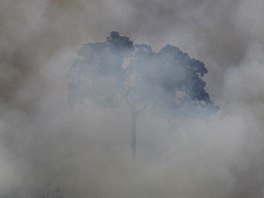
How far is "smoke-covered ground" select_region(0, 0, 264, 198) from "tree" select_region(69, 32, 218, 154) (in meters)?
Result: 3.82

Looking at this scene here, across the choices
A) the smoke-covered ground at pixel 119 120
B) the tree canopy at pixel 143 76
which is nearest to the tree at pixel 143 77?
the tree canopy at pixel 143 76

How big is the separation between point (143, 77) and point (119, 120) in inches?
307

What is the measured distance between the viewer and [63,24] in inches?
1503

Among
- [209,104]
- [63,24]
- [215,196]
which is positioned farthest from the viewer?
[63,24]

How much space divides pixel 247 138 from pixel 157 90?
980 centimetres

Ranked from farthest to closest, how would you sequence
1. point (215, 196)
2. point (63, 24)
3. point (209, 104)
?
point (63, 24), point (215, 196), point (209, 104)

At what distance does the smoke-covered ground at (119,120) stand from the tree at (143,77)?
3.82 meters

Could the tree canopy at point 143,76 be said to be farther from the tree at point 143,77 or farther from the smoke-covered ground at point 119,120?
the smoke-covered ground at point 119,120

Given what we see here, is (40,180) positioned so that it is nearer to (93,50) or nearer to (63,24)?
(93,50)

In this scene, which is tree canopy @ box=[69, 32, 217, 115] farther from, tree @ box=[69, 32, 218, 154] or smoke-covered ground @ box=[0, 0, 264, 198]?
smoke-covered ground @ box=[0, 0, 264, 198]

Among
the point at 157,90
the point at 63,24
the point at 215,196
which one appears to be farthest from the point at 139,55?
the point at 63,24

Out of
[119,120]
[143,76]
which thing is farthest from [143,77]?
[119,120]

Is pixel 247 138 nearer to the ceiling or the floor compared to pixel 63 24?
nearer to the floor

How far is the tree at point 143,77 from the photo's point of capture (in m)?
26.5
